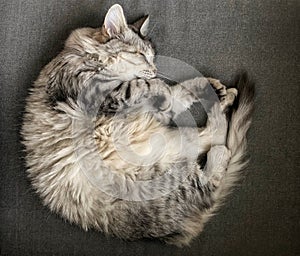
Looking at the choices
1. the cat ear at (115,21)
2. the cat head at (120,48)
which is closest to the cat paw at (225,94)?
the cat head at (120,48)

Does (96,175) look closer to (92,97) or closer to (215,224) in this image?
(92,97)

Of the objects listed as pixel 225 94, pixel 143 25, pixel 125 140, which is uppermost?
pixel 143 25

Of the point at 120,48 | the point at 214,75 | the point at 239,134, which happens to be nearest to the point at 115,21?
the point at 120,48

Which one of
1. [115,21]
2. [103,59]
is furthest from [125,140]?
[115,21]

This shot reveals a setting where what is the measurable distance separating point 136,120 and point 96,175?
0.22m

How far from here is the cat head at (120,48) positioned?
174 centimetres

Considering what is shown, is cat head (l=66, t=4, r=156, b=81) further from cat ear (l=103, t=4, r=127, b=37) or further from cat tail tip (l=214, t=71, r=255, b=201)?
cat tail tip (l=214, t=71, r=255, b=201)

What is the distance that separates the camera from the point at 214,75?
178 cm

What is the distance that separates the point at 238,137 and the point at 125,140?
0.37m

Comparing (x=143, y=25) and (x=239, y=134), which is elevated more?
(x=143, y=25)

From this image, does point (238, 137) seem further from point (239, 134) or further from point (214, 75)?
point (214, 75)

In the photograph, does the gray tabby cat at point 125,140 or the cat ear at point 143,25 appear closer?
the gray tabby cat at point 125,140

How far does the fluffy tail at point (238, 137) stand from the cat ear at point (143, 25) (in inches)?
14.4

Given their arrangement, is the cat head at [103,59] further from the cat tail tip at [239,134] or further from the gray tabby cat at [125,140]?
the cat tail tip at [239,134]
